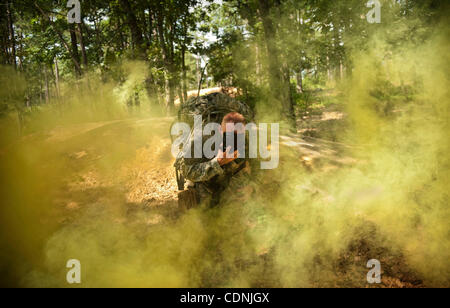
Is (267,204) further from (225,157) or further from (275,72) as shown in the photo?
(275,72)

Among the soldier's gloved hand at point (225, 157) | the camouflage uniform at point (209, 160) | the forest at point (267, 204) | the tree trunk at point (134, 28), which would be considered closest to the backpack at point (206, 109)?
the camouflage uniform at point (209, 160)

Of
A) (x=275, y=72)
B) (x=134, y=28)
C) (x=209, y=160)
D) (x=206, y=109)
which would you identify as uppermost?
(x=134, y=28)

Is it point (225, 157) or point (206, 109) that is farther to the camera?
point (206, 109)

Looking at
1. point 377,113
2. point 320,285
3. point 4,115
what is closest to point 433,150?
point 320,285

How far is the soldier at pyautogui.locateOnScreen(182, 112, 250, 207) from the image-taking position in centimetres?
259

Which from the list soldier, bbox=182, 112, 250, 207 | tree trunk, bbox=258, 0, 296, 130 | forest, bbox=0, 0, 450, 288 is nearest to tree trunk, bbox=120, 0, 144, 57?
forest, bbox=0, 0, 450, 288

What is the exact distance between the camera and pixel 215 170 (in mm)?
2568

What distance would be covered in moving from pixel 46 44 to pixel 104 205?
987cm

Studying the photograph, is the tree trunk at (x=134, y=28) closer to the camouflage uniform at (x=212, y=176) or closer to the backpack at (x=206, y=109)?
the backpack at (x=206, y=109)

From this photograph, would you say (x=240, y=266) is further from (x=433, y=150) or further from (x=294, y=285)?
(x=433, y=150)

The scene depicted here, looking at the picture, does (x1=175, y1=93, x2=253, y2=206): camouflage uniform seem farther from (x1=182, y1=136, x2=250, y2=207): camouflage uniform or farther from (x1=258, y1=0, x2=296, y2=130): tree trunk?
(x1=258, y1=0, x2=296, y2=130): tree trunk

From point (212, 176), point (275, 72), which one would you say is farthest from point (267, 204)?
point (275, 72)

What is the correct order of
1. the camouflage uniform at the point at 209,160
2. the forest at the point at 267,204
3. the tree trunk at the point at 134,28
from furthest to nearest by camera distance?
1. the tree trunk at the point at 134,28
2. the camouflage uniform at the point at 209,160
3. the forest at the point at 267,204

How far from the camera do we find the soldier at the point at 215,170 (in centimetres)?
259
